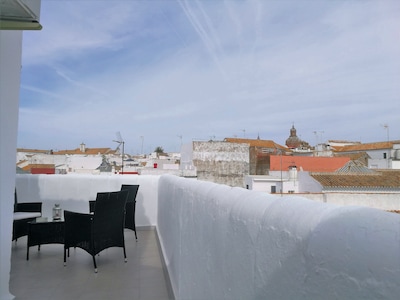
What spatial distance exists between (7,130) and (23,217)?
2353 mm

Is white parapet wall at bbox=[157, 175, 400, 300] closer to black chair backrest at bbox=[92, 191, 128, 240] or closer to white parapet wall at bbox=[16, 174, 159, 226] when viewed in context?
black chair backrest at bbox=[92, 191, 128, 240]

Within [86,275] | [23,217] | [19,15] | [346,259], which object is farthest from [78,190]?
[346,259]

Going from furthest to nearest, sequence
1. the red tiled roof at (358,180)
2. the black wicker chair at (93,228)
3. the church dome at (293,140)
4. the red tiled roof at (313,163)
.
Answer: the church dome at (293,140)
the red tiled roof at (313,163)
the red tiled roof at (358,180)
the black wicker chair at (93,228)

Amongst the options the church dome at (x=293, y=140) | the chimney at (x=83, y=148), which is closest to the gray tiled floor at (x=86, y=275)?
the chimney at (x=83, y=148)

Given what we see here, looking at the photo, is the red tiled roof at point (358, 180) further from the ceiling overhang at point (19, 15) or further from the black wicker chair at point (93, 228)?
the ceiling overhang at point (19, 15)

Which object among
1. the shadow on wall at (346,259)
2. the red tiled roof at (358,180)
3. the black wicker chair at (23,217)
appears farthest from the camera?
the red tiled roof at (358,180)

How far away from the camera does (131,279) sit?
386 centimetres

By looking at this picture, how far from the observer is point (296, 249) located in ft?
2.72

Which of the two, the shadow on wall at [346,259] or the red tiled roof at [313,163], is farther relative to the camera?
the red tiled roof at [313,163]

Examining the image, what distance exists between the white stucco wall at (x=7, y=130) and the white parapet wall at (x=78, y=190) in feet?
13.3

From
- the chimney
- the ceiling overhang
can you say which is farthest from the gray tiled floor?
the chimney

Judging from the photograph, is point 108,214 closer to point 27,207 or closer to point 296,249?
point 27,207

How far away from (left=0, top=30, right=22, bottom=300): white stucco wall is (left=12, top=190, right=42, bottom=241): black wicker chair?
1.87 m

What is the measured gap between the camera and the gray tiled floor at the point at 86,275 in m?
3.38
